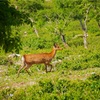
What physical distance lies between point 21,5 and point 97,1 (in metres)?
20.5

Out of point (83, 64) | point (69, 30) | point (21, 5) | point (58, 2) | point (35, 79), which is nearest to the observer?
point (35, 79)

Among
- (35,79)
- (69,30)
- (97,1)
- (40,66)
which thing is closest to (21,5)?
(69,30)

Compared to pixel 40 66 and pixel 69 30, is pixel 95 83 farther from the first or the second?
pixel 69 30

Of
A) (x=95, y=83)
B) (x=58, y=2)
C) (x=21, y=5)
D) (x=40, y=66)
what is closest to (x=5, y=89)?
(x=95, y=83)

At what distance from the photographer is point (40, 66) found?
29703mm

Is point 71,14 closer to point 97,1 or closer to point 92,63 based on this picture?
point 97,1

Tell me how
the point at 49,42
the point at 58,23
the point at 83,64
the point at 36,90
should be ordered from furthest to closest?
the point at 49,42 → the point at 58,23 → the point at 83,64 → the point at 36,90

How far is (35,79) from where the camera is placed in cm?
2077

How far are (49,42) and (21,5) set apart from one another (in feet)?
42.4

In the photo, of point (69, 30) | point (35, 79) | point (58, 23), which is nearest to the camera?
point (35, 79)

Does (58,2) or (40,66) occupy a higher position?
(58,2)

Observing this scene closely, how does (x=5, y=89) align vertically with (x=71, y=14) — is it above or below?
below

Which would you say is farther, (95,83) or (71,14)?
(71,14)

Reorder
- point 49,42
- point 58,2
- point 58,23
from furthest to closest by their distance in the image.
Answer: point 49,42 → point 58,23 → point 58,2
